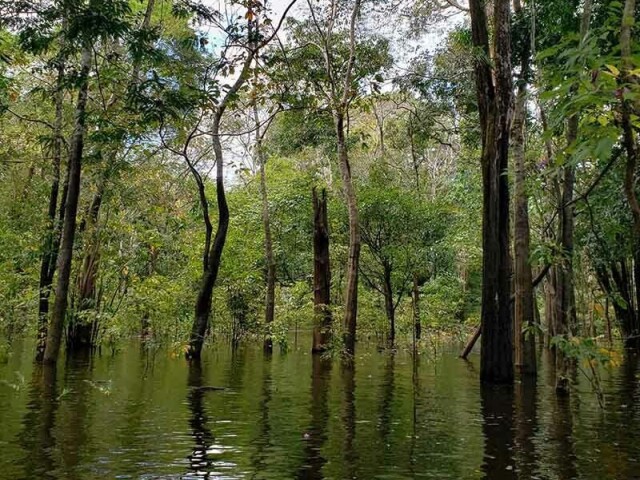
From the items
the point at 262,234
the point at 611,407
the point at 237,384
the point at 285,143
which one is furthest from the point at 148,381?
the point at 262,234

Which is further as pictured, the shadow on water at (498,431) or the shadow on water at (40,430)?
the shadow on water at (498,431)

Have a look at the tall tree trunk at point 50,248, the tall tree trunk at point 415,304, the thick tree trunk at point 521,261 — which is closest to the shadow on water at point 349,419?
the tall tree trunk at point 415,304

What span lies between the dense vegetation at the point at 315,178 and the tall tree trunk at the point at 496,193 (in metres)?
0.03

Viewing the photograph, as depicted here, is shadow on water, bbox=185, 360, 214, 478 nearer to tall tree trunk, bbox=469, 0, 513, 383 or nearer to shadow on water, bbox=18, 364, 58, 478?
shadow on water, bbox=18, 364, 58, 478

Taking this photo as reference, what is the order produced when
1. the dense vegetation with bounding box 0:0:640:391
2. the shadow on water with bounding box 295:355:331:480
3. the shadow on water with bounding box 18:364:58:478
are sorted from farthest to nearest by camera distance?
the dense vegetation with bounding box 0:0:640:391 → the shadow on water with bounding box 295:355:331:480 → the shadow on water with bounding box 18:364:58:478

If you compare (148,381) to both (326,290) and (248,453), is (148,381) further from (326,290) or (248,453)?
(326,290)

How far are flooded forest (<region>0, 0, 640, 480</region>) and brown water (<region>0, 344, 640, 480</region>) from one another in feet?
0.16

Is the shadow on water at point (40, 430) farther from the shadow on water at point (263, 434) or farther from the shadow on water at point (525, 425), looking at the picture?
the shadow on water at point (525, 425)

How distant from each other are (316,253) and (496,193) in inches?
368

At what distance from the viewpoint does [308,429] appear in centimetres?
744

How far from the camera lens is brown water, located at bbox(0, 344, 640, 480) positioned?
18.1 ft

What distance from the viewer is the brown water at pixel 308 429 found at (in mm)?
5512

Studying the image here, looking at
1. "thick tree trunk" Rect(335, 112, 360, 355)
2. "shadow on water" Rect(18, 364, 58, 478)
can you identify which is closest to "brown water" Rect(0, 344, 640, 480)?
"shadow on water" Rect(18, 364, 58, 478)

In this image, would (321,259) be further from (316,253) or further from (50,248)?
(50,248)
